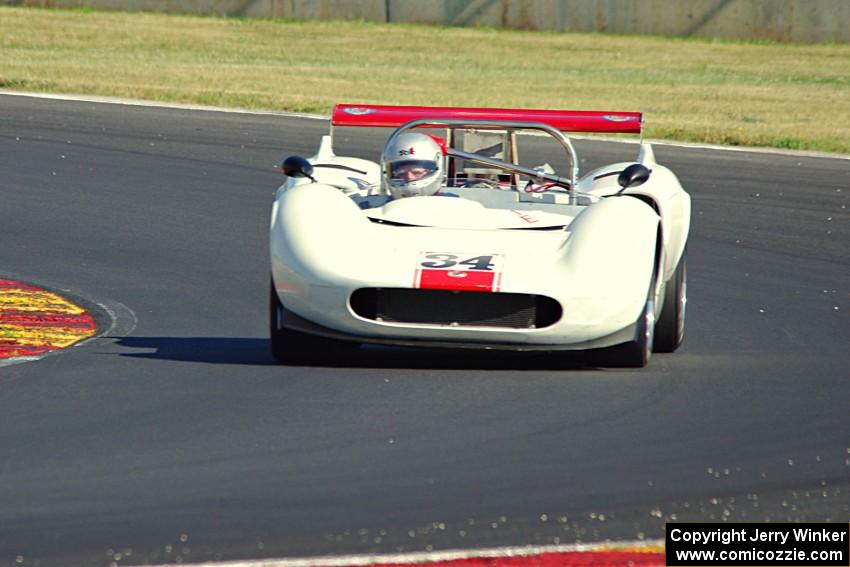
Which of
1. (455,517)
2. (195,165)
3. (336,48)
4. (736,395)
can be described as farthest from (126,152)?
(336,48)

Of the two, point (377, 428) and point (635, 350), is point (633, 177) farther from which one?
point (377, 428)

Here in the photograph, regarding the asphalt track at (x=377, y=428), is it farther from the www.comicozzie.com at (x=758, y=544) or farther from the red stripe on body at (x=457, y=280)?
the red stripe on body at (x=457, y=280)

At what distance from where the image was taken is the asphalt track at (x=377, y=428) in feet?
16.0

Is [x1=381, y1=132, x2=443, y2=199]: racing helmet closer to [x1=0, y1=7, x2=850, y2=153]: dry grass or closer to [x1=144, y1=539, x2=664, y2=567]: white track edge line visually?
[x1=144, y1=539, x2=664, y2=567]: white track edge line

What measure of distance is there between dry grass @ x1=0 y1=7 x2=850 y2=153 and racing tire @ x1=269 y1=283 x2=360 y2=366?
10815mm

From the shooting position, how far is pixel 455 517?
4.93 m

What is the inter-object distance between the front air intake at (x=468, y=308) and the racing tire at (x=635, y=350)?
391mm

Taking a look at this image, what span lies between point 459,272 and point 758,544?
2.49 m

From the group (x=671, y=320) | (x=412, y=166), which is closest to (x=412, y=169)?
(x=412, y=166)

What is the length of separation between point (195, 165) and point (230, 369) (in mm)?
7970

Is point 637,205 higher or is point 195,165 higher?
point 637,205

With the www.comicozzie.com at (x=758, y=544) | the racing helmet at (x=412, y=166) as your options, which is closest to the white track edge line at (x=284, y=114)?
the racing helmet at (x=412, y=166)

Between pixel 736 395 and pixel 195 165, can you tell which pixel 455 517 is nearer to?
pixel 736 395

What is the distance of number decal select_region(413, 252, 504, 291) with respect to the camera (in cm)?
689
